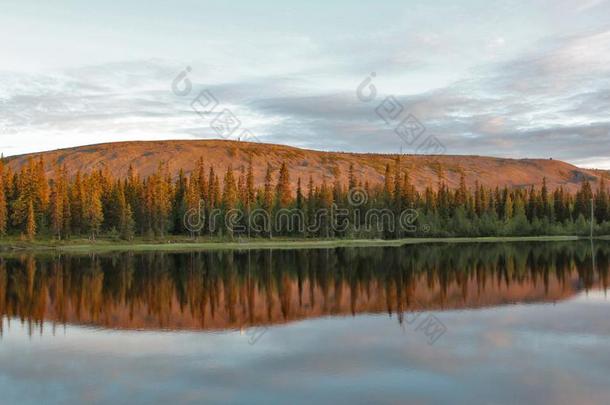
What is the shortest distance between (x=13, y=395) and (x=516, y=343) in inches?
730

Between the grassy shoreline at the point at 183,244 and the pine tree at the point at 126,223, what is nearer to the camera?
the grassy shoreline at the point at 183,244

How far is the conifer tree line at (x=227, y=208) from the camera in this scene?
4355 inches

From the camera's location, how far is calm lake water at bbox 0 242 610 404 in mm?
18297

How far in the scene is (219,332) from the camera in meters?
27.4

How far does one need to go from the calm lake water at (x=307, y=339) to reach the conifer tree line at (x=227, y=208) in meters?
63.6

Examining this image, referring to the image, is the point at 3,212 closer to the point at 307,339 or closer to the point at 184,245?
the point at 184,245

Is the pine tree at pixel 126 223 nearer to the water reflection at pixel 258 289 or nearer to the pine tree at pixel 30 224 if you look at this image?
the pine tree at pixel 30 224

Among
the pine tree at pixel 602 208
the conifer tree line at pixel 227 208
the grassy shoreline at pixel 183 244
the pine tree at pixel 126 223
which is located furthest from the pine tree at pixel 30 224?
the pine tree at pixel 602 208

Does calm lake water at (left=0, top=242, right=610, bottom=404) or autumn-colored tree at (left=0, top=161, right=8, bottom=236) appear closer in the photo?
calm lake water at (left=0, top=242, right=610, bottom=404)

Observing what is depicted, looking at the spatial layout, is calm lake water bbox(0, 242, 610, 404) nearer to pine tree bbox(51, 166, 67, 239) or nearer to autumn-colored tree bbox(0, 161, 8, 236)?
pine tree bbox(51, 166, 67, 239)

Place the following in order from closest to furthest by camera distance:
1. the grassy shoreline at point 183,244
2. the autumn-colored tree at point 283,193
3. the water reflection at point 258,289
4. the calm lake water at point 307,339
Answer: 1. the calm lake water at point 307,339
2. the water reflection at point 258,289
3. the grassy shoreline at point 183,244
4. the autumn-colored tree at point 283,193

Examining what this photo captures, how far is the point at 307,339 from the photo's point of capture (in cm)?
2597

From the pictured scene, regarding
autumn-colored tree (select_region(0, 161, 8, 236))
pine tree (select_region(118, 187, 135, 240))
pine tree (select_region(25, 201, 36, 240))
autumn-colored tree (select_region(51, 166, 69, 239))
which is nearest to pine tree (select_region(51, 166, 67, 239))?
autumn-colored tree (select_region(51, 166, 69, 239))

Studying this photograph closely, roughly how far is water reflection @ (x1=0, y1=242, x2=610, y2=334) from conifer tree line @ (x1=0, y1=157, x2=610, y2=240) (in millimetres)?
48368
